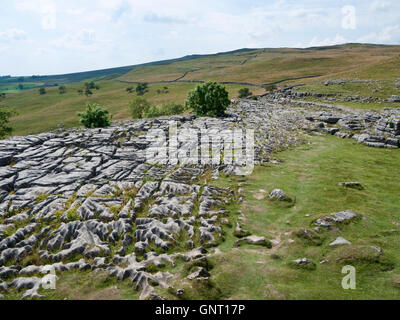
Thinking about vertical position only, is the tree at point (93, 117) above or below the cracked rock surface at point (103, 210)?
above

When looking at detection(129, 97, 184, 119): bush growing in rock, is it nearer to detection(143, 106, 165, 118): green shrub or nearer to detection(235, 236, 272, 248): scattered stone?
detection(143, 106, 165, 118): green shrub

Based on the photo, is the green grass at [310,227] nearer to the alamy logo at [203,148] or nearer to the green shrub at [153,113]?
the alamy logo at [203,148]

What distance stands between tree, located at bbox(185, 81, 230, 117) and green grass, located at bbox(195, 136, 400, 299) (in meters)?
39.9

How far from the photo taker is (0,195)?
27.9 meters

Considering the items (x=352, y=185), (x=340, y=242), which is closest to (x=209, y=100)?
(x=352, y=185)

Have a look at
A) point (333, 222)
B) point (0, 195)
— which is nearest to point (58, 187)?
point (0, 195)

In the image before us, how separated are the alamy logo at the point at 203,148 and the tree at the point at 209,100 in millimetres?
23965

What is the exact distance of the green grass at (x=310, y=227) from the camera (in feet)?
52.0

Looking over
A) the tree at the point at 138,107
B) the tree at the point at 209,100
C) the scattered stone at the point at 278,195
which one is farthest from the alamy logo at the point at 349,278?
the tree at the point at 138,107

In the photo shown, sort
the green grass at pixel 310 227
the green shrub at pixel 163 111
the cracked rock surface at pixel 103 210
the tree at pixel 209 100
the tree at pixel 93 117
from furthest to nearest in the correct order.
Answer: the green shrub at pixel 163 111 < the tree at pixel 209 100 < the tree at pixel 93 117 < the cracked rock surface at pixel 103 210 < the green grass at pixel 310 227


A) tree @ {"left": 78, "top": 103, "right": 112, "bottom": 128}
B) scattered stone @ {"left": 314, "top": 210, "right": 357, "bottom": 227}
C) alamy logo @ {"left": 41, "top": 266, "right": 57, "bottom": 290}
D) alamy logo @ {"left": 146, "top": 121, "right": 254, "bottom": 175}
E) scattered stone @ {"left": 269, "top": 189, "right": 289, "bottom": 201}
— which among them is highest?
tree @ {"left": 78, "top": 103, "right": 112, "bottom": 128}

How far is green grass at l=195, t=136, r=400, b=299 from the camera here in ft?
52.0

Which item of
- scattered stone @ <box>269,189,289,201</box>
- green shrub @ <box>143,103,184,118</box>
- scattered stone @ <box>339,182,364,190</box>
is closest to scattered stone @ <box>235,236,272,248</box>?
scattered stone @ <box>269,189,289,201</box>
